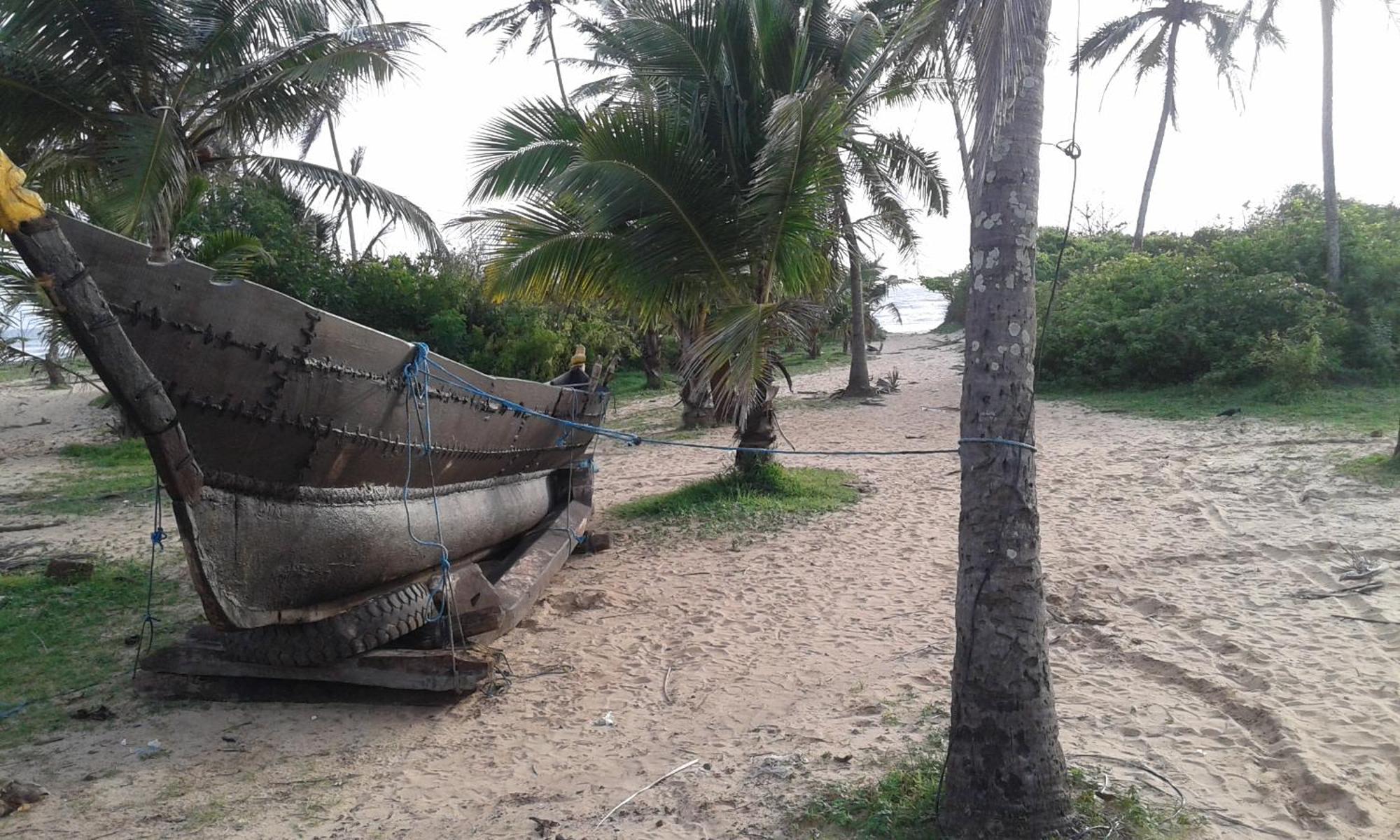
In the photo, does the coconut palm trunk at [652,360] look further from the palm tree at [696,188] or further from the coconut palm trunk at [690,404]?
the palm tree at [696,188]

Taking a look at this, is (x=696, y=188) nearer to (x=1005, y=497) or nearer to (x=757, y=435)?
(x=757, y=435)

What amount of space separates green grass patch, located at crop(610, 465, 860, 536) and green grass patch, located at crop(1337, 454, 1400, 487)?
4435mm

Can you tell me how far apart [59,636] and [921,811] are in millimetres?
5223

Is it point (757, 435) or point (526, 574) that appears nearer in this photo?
point (526, 574)

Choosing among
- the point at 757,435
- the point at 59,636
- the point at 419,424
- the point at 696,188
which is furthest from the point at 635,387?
the point at 419,424

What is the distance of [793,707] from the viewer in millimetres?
4246

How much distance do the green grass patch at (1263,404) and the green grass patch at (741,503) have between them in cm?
653

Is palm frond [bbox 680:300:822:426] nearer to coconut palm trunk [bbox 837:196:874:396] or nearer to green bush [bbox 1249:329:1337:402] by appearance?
coconut palm trunk [bbox 837:196:874:396]

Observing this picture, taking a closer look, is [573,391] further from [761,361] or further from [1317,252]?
[1317,252]

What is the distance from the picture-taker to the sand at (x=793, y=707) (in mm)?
3328

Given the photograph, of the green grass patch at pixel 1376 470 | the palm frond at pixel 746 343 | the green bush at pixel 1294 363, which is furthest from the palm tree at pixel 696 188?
the green bush at pixel 1294 363

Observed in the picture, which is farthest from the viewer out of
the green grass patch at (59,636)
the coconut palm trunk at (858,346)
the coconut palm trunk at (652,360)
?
the coconut palm trunk at (652,360)

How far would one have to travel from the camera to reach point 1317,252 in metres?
15.6

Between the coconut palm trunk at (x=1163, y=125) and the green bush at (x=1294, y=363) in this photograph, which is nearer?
the green bush at (x=1294, y=363)
